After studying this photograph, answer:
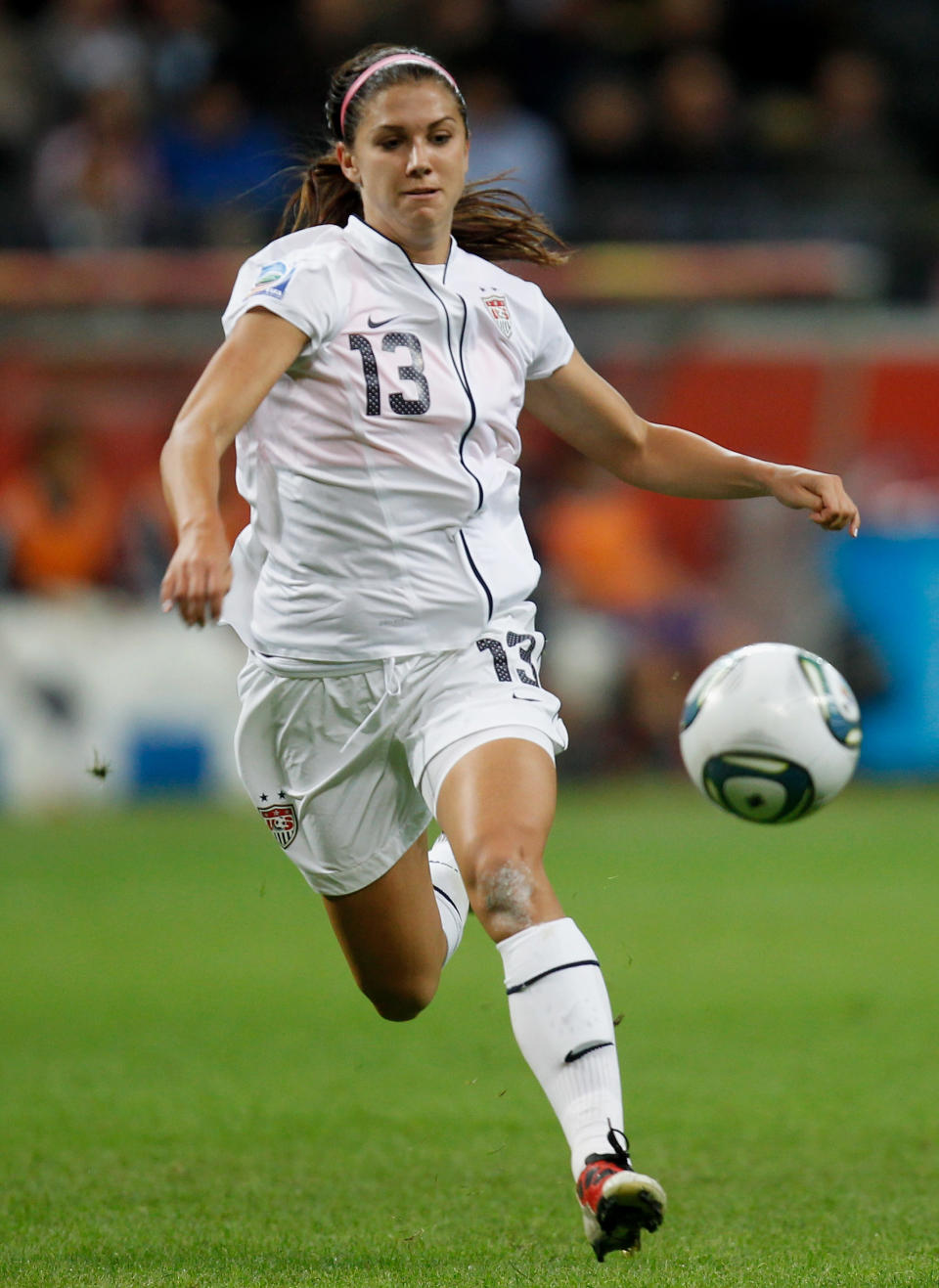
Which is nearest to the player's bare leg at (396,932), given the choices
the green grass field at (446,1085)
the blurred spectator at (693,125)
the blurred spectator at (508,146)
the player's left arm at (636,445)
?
the green grass field at (446,1085)

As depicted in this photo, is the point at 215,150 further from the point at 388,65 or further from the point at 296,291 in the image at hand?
the point at 296,291

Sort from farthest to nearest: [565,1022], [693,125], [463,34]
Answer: [693,125]
[463,34]
[565,1022]

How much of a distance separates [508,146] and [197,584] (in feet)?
42.3

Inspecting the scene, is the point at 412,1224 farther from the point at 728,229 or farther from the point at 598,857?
the point at 728,229

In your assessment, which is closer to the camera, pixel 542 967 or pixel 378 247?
pixel 542 967

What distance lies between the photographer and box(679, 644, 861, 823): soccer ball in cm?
493

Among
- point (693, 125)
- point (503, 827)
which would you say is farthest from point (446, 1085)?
point (693, 125)

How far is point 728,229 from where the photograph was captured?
627 inches

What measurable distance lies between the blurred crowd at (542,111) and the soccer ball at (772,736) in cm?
1018

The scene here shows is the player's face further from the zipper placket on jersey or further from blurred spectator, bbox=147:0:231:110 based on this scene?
blurred spectator, bbox=147:0:231:110

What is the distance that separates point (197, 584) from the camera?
11.8ft

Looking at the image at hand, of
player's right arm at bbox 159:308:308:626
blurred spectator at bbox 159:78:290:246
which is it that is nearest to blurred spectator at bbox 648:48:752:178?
blurred spectator at bbox 159:78:290:246

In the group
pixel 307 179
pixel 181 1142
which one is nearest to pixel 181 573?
pixel 307 179

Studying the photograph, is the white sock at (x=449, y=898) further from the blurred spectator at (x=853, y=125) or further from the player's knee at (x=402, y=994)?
the blurred spectator at (x=853, y=125)
